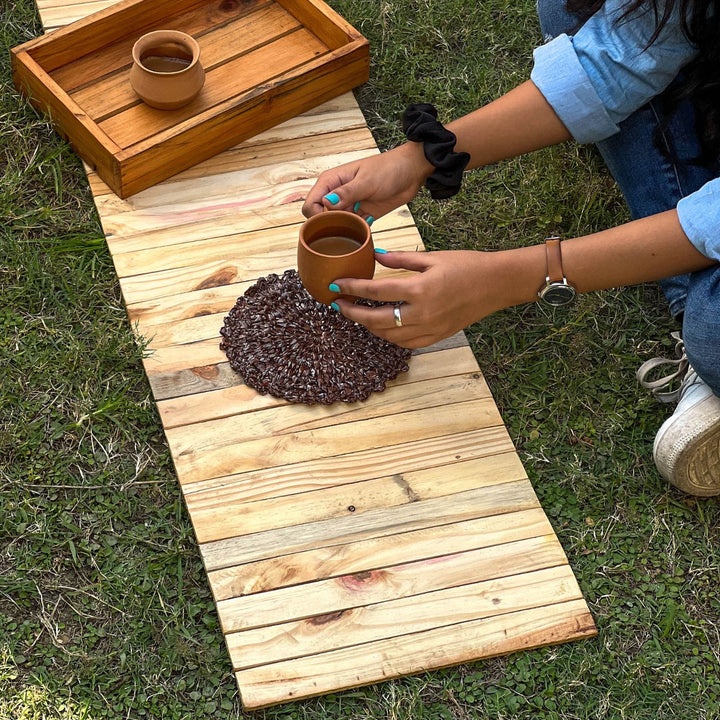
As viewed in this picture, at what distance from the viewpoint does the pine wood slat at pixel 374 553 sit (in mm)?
2068

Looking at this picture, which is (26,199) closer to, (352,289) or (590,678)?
(352,289)

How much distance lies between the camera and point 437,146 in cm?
228

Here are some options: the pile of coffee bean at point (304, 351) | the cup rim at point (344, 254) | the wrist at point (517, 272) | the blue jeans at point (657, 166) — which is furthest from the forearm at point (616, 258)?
the pile of coffee bean at point (304, 351)

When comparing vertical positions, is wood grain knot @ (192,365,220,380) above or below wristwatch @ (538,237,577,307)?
below

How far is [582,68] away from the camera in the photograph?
7.31 feet

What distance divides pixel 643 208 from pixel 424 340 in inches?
28.5

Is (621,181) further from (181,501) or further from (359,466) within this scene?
(181,501)

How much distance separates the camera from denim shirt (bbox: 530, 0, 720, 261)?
2.15 m

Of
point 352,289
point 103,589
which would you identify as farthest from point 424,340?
point 103,589

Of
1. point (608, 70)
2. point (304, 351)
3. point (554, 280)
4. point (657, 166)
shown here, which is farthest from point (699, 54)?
point (304, 351)

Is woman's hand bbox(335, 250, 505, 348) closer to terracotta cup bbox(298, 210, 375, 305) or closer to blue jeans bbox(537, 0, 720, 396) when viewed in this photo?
terracotta cup bbox(298, 210, 375, 305)

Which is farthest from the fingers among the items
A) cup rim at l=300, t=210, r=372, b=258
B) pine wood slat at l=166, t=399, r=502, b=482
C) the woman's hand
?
pine wood slat at l=166, t=399, r=502, b=482

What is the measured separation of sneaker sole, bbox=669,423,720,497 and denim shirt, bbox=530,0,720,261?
42 cm

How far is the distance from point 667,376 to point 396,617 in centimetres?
94
